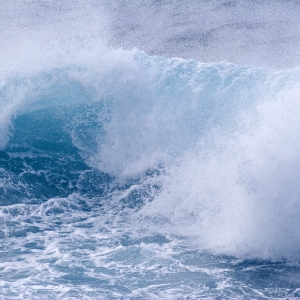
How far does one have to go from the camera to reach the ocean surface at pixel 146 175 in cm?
625

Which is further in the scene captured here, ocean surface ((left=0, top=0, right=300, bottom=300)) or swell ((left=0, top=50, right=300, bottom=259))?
swell ((left=0, top=50, right=300, bottom=259))

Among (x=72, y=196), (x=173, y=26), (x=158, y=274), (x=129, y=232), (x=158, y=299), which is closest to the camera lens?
(x=158, y=299)

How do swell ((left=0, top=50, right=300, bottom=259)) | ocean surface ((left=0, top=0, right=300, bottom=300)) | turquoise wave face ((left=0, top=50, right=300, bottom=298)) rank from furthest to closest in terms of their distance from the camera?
swell ((left=0, top=50, right=300, bottom=259)), turquoise wave face ((left=0, top=50, right=300, bottom=298)), ocean surface ((left=0, top=0, right=300, bottom=300))

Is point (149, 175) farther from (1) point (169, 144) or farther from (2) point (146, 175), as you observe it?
(1) point (169, 144)

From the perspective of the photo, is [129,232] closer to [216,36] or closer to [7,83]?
[7,83]

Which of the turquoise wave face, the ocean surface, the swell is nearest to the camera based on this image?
the ocean surface

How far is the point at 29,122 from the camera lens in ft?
36.5

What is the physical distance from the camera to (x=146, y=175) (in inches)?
380

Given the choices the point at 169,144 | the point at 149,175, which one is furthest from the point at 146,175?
the point at 169,144

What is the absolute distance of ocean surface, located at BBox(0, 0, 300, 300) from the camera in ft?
20.5

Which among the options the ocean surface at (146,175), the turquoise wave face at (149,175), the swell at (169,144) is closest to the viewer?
the ocean surface at (146,175)

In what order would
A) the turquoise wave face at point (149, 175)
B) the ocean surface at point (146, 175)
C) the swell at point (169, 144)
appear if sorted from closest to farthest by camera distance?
the ocean surface at point (146, 175)
the turquoise wave face at point (149, 175)
the swell at point (169, 144)

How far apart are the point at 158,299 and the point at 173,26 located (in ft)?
49.4

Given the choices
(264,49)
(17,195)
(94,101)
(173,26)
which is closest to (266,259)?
(17,195)
